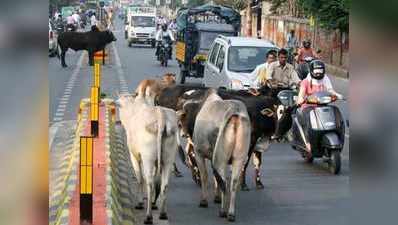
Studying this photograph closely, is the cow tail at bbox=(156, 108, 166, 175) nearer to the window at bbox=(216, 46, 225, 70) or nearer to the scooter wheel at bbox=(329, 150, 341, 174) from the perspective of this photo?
the scooter wheel at bbox=(329, 150, 341, 174)

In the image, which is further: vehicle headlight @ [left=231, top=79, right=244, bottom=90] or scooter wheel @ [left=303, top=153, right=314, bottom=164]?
vehicle headlight @ [left=231, top=79, right=244, bottom=90]

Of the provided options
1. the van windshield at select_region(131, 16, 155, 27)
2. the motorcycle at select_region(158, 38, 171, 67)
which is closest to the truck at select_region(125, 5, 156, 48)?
the van windshield at select_region(131, 16, 155, 27)

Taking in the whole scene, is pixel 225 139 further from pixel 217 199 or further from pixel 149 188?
pixel 217 199

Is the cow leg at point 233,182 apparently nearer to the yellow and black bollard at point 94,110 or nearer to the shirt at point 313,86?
the shirt at point 313,86

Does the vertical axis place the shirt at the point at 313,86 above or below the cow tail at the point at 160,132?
above

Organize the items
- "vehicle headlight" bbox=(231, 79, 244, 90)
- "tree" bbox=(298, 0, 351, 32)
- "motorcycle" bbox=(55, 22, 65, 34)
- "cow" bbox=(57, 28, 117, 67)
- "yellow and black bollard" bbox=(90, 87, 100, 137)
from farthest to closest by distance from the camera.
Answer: "motorcycle" bbox=(55, 22, 65, 34) → "cow" bbox=(57, 28, 117, 67) → "tree" bbox=(298, 0, 351, 32) → "vehicle headlight" bbox=(231, 79, 244, 90) → "yellow and black bollard" bbox=(90, 87, 100, 137)

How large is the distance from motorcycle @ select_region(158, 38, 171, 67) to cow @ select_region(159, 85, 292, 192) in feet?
74.4

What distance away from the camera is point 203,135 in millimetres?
8727

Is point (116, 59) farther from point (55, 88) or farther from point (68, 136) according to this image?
point (68, 136)

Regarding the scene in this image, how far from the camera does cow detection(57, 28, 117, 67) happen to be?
32.2m

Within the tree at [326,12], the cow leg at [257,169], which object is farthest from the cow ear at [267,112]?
the tree at [326,12]

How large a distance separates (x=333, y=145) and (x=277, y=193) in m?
1.40

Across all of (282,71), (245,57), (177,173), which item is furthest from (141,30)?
(177,173)

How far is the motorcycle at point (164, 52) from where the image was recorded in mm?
33669
